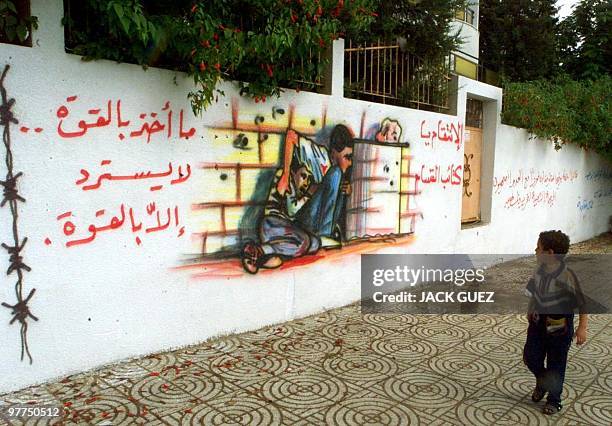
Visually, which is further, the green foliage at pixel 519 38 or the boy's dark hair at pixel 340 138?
the green foliage at pixel 519 38

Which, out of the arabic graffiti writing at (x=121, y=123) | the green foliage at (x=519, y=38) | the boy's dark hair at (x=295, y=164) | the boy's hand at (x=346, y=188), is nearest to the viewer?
the arabic graffiti writing at (x=121, y=123)

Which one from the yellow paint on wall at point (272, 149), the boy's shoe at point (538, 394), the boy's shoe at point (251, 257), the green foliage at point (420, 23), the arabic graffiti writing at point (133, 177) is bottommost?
the boy's shoe at point (538, 394)

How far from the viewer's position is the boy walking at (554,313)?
3.11 meters

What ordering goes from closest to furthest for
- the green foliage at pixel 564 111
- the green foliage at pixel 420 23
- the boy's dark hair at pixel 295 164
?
the boy's dark hair at pixel 295 164
the green foliage at pixel 420 23
the green foliage at pixel 564 111

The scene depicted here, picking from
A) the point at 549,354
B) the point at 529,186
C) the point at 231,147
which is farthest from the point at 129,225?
the point at 529,186

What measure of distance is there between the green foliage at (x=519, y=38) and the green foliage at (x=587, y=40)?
1.07 ft

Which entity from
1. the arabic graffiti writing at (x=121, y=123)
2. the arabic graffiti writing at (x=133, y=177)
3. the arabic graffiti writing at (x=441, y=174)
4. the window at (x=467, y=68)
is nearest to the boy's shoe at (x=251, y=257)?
the arabic graffiti writing at (x=133, y=177)

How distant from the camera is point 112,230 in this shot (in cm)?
352

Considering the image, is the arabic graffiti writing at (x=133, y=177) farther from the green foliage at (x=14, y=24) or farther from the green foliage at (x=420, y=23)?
the green foliage at (x=420, y=23)

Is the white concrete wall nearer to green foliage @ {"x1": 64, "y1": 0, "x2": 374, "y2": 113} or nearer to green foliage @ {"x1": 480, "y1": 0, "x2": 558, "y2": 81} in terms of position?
green foliage @ {"x1": 64, "y1": 0, "x2": 374, "y2": 113}

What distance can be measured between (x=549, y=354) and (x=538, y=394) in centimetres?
30

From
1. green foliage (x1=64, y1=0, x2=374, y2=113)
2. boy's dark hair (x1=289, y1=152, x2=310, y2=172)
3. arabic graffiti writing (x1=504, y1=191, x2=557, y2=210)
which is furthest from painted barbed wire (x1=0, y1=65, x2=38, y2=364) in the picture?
arabic graffiti writing (x1=504, y1=191, x2=557, y2=210)

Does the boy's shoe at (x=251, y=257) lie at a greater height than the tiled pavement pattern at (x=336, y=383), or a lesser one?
greater

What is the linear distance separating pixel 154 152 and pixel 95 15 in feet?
3.35
